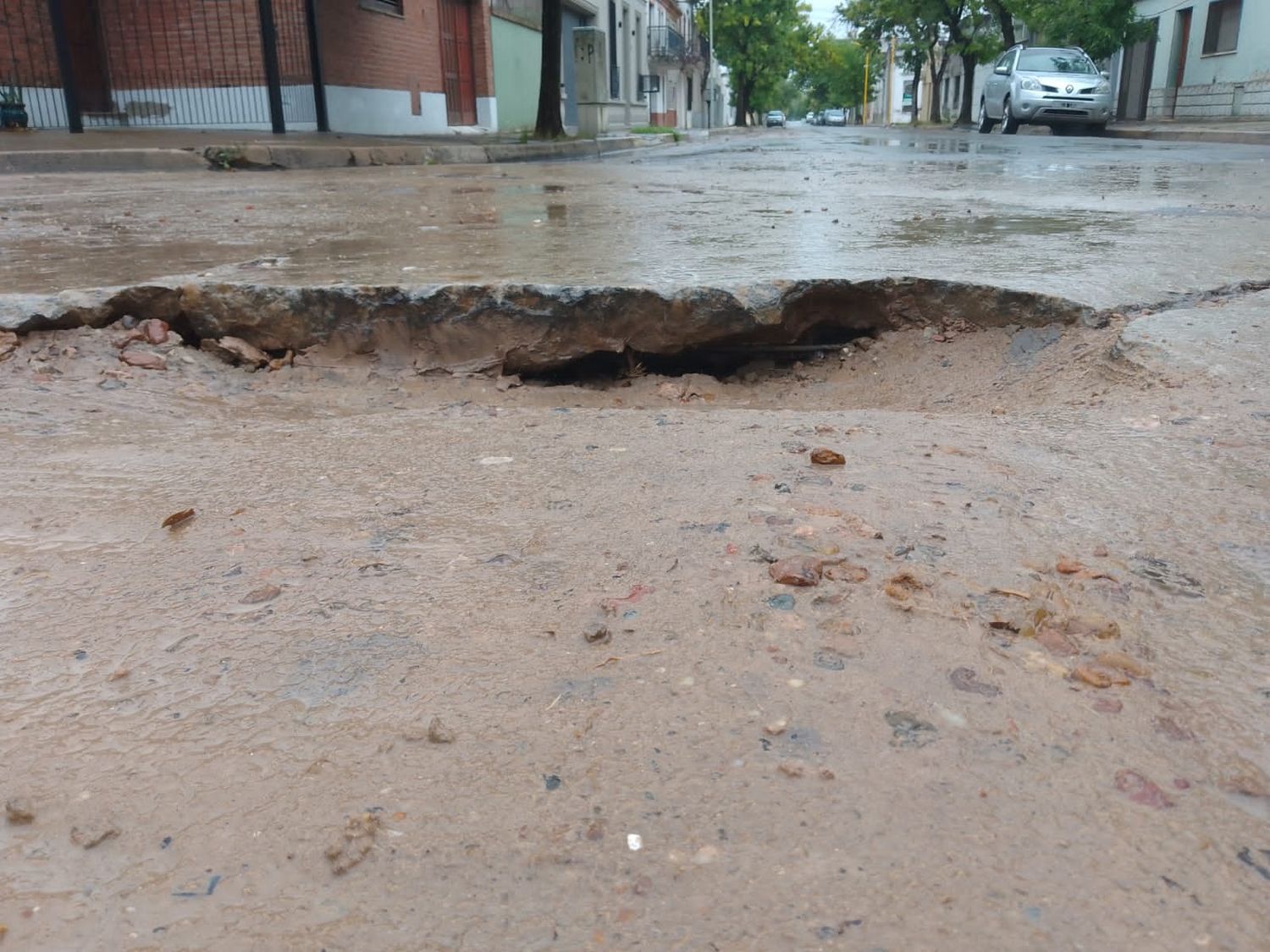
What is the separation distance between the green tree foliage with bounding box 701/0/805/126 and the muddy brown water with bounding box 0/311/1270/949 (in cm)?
4915

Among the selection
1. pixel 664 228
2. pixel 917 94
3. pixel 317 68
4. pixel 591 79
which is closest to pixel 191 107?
pixel 317 68

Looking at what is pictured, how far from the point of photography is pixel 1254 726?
1178mm

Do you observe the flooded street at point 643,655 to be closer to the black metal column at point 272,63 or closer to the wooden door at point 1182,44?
the black metal column at point 272,63

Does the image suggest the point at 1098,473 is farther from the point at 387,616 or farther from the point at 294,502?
the point at 294,502

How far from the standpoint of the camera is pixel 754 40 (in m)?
47.5

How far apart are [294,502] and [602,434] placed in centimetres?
76

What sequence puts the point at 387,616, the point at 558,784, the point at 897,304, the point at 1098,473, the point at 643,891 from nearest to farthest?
the point at 643,891 → the point at 558,784 → the point at 387,616 → the point at 1098,473 → the point at 897,304

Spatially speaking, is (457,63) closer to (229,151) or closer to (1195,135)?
(229,151)

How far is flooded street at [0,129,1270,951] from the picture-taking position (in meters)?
0.98

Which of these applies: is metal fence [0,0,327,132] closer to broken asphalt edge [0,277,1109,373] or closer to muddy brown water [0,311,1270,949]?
broken asphalt edge [0,277,1109,373]

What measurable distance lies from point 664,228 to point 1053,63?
16.4 m

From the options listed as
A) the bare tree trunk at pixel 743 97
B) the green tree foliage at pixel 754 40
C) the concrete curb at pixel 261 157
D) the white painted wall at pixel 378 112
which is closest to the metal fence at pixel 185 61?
the white painted wall at pixel 378 112

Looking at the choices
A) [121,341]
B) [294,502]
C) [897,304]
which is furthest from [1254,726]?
[121,341]

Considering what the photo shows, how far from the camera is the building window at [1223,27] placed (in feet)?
65.8
